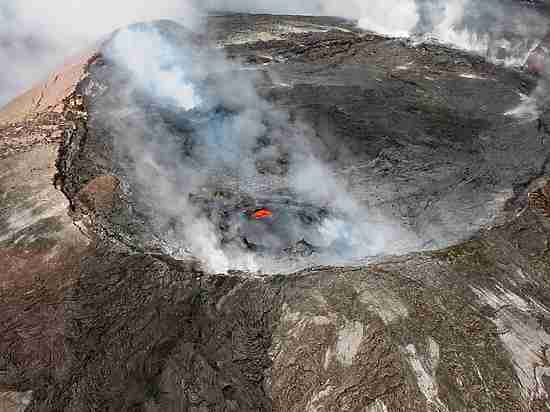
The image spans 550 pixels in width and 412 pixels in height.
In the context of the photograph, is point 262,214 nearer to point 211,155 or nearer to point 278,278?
point 278,278

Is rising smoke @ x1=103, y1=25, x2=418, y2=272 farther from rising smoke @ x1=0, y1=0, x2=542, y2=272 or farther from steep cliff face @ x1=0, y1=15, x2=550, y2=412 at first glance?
steep cliff face @ x1=0, y1=15, x2=550, y2=412

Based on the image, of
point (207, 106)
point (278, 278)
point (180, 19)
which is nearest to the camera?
point (278, 278)

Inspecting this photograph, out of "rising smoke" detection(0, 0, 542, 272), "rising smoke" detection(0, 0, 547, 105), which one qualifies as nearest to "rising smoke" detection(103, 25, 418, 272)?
"rising smoke" detection(0, 0, 542, 272)

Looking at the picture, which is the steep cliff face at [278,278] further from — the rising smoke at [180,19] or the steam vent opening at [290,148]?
the rising smoke at [180,19]

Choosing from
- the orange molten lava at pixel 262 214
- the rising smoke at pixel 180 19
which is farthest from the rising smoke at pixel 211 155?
the rising smoke at pixel 180 19

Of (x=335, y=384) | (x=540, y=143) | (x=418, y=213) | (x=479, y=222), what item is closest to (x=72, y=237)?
(x=335, y=384)

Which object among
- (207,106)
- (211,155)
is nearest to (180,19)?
(207,106)

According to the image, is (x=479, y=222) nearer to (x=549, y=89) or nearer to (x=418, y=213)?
(x=418, y=213)
